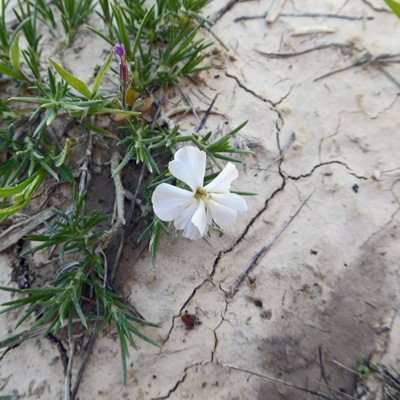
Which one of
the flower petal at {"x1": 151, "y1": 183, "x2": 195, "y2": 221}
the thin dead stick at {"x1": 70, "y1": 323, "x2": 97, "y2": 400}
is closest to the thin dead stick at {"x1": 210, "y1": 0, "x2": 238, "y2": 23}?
the flower petal at {"x1": 151, "y1": 183, "x2": 195, "y2": 221}

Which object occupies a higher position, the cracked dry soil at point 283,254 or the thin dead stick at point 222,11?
the thin dead stick at point 222,11

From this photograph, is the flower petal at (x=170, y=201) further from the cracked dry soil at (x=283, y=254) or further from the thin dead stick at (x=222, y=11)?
the thin dead stick at (x=222, y=11)

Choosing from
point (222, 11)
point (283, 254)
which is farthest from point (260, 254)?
point (222, 11)

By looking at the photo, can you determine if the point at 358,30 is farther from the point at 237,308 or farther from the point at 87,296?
the point at 87,296

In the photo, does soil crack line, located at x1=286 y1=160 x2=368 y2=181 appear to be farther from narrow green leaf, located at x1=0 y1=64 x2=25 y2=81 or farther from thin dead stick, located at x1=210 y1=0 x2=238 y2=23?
narrow green leaf, located at x1=0 y1=64 x2=25 y2=81

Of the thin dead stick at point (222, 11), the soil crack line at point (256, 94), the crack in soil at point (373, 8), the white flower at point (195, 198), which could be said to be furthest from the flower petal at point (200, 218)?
the crack in soil at point (373, 8)

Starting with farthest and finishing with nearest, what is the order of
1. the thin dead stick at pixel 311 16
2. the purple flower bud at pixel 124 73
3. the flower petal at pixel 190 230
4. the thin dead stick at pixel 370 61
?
the thin dead stick at pixel 311 16 < the thin dead stick at pixel 370 61 < the purple flower bud at pixel 124 73 < the flower petal at pixel 190 230
